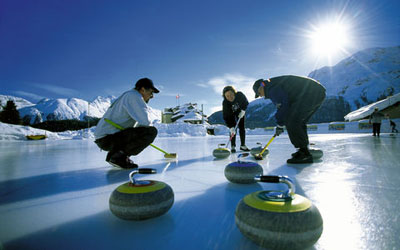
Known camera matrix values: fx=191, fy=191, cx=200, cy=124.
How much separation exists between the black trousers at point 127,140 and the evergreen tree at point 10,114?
53986mm

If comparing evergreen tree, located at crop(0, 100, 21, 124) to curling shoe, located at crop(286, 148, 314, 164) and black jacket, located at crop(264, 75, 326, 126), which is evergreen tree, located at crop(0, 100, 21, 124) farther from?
curling shoe, located at crop(286, 148, 314, 164)

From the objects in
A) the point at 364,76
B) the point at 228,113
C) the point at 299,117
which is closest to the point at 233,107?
the point at 228,113

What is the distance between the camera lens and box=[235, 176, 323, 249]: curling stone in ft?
2.60

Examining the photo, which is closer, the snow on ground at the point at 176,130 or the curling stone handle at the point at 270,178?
the curling stone handle at the point at 270,178

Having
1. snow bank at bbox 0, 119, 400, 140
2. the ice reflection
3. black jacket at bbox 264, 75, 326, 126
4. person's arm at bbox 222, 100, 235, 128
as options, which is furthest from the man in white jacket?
snow bank at bbox 0, 119, 400, 140

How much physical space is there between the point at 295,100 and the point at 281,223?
262cm

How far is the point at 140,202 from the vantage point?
1.07 meters

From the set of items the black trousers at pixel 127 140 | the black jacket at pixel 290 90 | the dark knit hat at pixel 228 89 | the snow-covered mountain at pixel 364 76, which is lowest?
the black trousers at pixel 127 140

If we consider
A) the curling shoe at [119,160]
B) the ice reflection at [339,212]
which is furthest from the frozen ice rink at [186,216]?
the curling shoe at [119,160]

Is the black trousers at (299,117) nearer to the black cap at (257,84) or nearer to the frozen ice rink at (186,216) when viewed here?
the black cap at (257,84)

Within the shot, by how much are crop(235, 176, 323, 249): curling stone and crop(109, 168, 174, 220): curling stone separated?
1.54ft

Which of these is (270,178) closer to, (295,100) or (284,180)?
(284,180)

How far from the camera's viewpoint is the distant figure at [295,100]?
2.93 m

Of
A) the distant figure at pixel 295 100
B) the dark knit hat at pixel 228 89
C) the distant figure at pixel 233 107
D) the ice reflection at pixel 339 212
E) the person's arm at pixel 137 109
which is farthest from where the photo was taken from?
the distant figure at pixel 233 107
